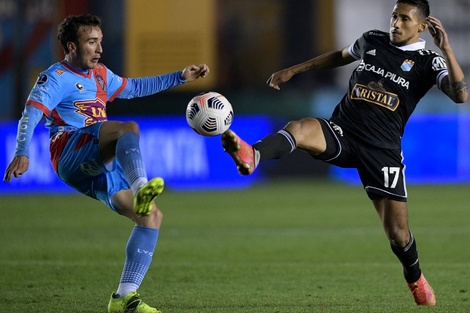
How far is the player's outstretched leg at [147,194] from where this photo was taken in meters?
5.94

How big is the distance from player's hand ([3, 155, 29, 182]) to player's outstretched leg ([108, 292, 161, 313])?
1084mm

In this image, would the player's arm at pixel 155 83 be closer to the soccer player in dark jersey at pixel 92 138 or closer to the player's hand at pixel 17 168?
the soccer player in dark jersey at pixel 92 138

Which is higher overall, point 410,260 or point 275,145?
point 275,145

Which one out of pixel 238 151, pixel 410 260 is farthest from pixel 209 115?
pixel 410 260

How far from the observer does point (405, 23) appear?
7332mm

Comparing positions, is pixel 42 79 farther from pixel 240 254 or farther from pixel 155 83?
pixel 240 254

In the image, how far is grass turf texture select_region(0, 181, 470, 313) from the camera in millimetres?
7531

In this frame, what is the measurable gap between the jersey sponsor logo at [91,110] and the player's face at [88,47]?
0.85 ft

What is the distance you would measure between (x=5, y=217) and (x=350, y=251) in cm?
612

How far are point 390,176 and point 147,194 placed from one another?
214cm

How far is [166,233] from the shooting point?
12867 millimetres

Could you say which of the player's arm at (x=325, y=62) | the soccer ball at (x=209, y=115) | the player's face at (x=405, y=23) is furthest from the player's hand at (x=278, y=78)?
the soccer ball at (x=209, y=115)

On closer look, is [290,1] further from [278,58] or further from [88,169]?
[88,169]

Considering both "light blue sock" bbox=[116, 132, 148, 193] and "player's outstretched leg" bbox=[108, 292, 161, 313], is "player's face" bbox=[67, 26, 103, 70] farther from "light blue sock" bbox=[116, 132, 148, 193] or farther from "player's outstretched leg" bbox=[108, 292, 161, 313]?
"player's outstretched leg" bbox=[108, 292, 161, 313]
